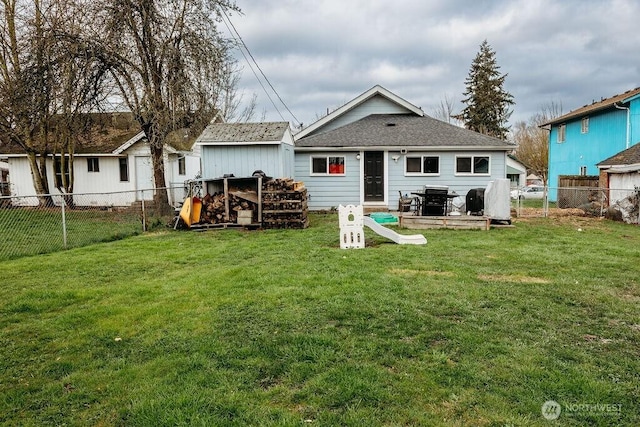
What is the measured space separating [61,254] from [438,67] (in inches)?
1195

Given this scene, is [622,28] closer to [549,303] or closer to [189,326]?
[549,303]

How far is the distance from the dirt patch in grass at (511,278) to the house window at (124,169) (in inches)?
720

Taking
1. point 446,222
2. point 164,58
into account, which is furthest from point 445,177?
point 164,58

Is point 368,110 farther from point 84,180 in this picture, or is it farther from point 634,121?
point 84,180

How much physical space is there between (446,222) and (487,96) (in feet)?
92.8

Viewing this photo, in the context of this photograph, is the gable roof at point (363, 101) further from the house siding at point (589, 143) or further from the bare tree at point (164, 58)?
the house siding at point (589, 143)

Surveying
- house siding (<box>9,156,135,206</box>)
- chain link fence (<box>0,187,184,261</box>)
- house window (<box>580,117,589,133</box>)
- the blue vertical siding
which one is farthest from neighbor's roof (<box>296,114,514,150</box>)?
house window (<box>580,117,589,133</box>)

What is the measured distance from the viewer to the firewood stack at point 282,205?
39.2 feet

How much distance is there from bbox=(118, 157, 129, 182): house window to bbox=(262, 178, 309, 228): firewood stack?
11.0 m

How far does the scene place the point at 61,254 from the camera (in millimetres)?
8312

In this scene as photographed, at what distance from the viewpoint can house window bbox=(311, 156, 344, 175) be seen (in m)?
16.2

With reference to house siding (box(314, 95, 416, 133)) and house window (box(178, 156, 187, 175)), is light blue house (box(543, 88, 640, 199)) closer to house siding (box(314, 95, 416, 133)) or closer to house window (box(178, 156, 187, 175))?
house siding (box(314, 95, 416, 133))

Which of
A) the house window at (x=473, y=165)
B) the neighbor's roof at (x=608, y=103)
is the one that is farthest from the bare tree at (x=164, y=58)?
the neighbor's roof at (x=608, y=103)

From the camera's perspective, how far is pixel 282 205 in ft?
39.4
